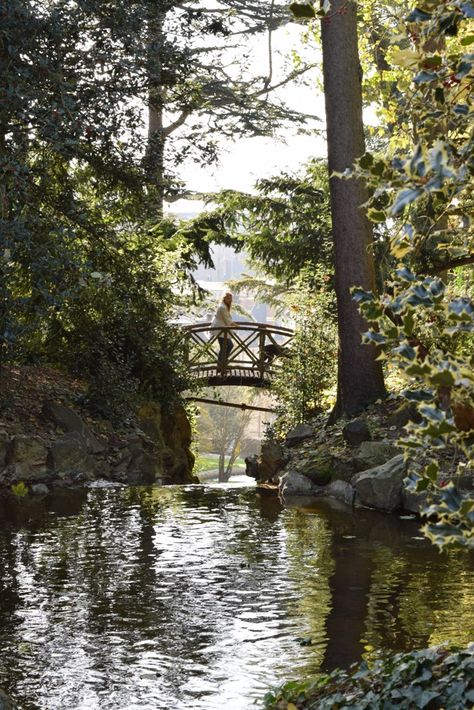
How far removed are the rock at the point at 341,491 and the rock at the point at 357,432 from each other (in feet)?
2.14

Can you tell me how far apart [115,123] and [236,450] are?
31.0 meters

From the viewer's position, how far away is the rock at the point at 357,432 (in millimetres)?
11383

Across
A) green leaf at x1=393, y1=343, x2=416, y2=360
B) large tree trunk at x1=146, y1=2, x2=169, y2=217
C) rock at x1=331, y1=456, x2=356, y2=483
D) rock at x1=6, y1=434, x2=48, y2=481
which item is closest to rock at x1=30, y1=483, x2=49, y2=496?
rock at x1=6, y1=434, x2=48, y2=481

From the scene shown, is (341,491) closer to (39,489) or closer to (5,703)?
(39,489)

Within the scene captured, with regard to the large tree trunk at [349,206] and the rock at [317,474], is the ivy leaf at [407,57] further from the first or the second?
the large tree trunk at [349,206]

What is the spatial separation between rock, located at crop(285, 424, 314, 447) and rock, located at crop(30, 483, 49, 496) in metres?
3.26

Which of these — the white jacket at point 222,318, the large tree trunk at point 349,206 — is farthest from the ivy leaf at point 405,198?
the white jacket at point 222,318

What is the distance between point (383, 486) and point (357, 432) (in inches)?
58.9

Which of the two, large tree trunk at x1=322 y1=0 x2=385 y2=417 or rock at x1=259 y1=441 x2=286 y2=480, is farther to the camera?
rock at x1=259 y1=441 x2=286 y2=480

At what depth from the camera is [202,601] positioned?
20.4ft

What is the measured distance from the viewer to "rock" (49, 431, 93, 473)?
1196 centimetres

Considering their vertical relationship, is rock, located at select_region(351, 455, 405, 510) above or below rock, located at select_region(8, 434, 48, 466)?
below

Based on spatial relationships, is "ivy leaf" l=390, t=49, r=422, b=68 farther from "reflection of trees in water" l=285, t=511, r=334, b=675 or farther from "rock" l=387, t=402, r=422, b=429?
"rock" l=387, t=402, r=422, b=429

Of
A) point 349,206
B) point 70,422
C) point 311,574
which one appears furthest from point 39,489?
point 311,574
